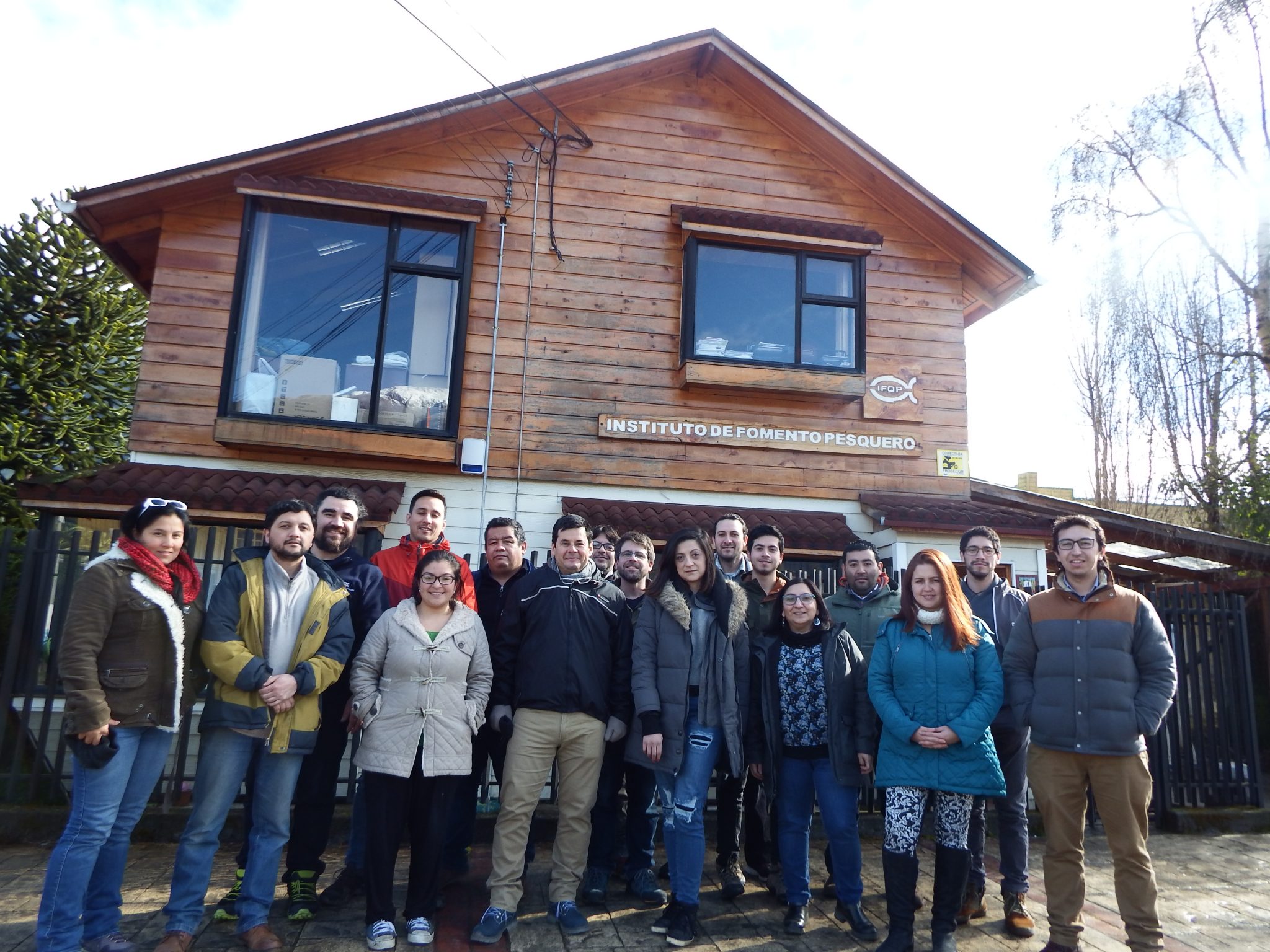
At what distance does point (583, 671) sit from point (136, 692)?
204 centimetres

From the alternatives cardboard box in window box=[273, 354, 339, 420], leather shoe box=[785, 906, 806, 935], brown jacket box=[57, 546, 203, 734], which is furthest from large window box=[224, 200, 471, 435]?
leather shoe box=[785, 906, 806, 935]

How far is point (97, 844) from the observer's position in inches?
141

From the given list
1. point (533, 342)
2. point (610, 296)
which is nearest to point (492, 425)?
point (533, 342)

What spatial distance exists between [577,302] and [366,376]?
2.18m

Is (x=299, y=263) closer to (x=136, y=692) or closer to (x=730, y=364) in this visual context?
(x=730, y=364)

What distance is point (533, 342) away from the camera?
8227mm

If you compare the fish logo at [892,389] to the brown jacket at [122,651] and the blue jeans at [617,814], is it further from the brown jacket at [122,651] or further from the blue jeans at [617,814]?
the brown jacket at [122,651]

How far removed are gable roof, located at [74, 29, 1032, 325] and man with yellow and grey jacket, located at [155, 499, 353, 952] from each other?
5243 millimetres

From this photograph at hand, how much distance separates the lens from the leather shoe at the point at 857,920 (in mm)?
4203

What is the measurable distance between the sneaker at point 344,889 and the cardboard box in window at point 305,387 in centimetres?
443

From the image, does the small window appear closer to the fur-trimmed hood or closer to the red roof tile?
the red roof tile

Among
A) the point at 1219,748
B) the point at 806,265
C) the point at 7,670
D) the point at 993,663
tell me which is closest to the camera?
the point at 993,663

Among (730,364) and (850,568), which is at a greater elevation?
(730,364)

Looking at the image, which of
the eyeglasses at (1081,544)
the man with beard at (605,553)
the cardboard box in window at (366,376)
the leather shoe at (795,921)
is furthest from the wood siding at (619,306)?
the leather shoe at (795,921)
